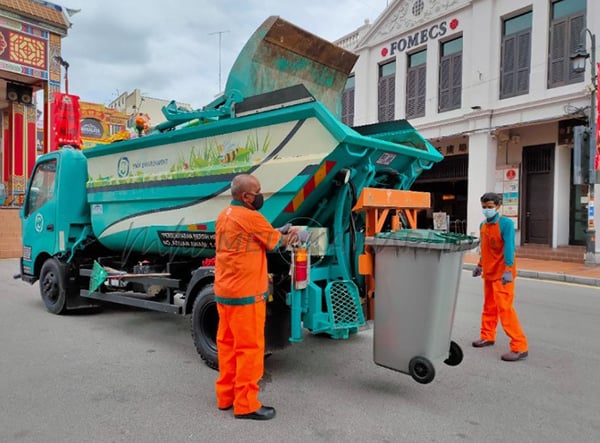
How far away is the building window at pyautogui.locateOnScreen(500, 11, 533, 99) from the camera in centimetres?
1338

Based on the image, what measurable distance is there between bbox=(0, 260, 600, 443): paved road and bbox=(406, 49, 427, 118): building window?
1195 centimetres

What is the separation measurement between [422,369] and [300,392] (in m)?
0.96

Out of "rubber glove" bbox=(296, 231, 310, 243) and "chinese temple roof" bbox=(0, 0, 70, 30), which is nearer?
"rubber glove" bbox=(296, 231, 310, 243)

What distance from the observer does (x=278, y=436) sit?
292 cm

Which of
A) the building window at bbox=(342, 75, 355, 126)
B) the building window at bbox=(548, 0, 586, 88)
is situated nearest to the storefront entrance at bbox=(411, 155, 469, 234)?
the building window at bbox=(342, 75, 355, 126)

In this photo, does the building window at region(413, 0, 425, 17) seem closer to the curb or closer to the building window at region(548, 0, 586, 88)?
the building window at region(548, 0, 586, 88)

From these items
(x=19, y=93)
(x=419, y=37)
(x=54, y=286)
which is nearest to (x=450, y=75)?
(x=419, y=37)

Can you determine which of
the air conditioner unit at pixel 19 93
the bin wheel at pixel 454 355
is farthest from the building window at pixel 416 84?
the air conditioner unit at pixel 19 93

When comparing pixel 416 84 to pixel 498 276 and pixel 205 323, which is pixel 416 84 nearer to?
pixel 498 276

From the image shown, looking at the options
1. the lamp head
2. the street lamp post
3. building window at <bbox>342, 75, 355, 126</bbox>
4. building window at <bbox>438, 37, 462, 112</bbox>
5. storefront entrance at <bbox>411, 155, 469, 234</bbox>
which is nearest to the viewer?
the lamp head

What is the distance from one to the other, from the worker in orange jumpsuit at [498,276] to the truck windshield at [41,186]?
214 inches

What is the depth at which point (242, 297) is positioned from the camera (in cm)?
313

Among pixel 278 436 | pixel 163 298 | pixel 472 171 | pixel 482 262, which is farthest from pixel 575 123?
pixel 278 436

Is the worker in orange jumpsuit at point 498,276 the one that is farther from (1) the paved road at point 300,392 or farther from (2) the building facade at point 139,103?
(2) the building facade at point 139,103
